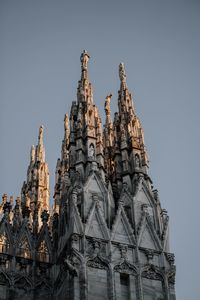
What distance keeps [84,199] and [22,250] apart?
12.0 ft

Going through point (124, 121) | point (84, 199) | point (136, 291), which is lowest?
point (136, 291)

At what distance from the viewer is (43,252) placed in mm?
33906

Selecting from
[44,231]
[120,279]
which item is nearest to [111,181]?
[44,231]

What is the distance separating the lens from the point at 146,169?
1425 inches

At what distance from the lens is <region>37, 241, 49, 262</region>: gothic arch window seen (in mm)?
33625

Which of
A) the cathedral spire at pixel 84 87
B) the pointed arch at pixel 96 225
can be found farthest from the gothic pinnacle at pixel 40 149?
the pointed arch at pixel 96 225

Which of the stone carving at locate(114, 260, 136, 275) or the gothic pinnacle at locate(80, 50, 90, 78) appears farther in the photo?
the gothic pinnacle at locate(80, 50, 90, 78)

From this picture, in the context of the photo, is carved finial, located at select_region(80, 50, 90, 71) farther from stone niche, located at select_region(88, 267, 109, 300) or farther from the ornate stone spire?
stone niche, located at select_region(88, 267, 109, 300)

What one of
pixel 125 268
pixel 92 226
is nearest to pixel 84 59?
pixel 92 226

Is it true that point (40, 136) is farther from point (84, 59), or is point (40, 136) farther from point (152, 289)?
point (152, 289)

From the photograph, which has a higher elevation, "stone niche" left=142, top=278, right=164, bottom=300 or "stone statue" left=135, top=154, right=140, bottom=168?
"stone statue" left=135, top=154, right=140, bottom=168

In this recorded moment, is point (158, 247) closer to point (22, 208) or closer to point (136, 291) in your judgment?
point (136, 291)

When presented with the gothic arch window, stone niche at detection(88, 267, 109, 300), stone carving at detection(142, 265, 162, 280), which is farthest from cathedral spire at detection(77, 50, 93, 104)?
stone niche at detection(88, 267, 109, 300)

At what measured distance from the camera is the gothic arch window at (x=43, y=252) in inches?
1324
